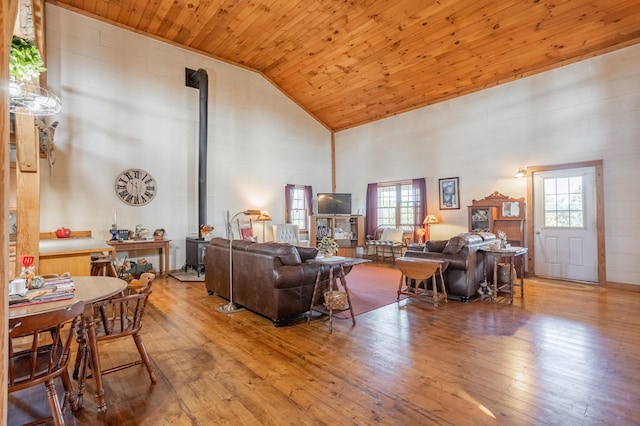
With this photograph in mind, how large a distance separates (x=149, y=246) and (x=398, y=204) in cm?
575

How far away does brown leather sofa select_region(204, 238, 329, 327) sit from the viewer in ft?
11.3

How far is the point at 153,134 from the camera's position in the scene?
21.4 feet

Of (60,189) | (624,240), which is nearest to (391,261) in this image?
(624,240)

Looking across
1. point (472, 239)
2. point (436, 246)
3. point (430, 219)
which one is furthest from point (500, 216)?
point (436, 246)

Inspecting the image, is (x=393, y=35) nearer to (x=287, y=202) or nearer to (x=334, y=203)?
(x=334, y=203)

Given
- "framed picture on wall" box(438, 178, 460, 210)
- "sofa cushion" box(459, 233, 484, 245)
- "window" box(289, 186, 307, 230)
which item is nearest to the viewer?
"sofa cushion" box(459, 233, 484, 245)

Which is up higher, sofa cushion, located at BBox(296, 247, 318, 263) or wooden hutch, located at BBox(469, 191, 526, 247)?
wooden hutch, located at BBox(469, 191, 526, 247)

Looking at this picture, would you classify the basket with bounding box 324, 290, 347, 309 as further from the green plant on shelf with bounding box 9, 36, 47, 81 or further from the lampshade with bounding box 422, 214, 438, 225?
the lampshade with bounding box 422, 214, 438, 225

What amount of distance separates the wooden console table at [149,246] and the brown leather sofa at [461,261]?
4.71 meters

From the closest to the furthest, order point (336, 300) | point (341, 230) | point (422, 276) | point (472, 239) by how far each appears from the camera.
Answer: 1. point (336, 300)
2. point (422, 276)
3. point (472, 239)
4. point (341, 230)

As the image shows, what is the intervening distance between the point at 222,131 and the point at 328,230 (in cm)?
363

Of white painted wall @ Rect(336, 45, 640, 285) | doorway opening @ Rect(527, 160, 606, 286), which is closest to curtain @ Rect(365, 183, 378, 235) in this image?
white painted wall @ Rect(336, 45, 640, 285)

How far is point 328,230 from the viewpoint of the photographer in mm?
8492

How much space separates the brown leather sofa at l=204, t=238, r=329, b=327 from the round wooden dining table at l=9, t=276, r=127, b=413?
151 cm
